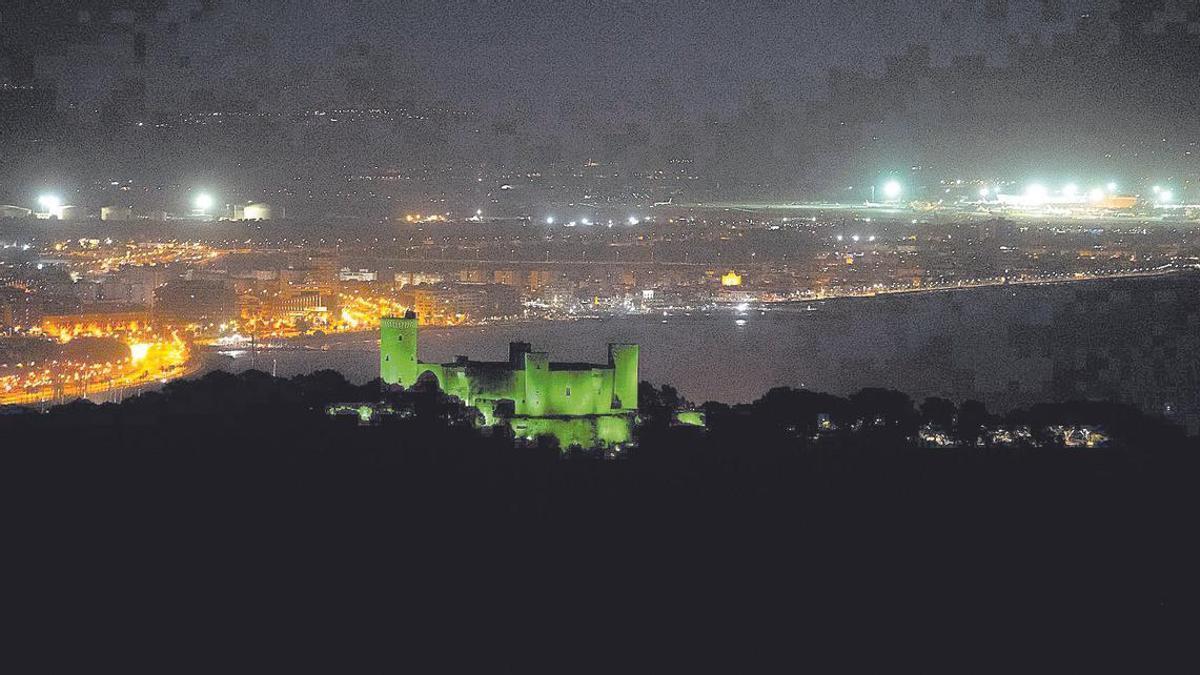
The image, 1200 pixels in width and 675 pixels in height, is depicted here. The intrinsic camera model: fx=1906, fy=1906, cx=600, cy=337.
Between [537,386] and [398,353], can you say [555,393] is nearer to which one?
[537,386]

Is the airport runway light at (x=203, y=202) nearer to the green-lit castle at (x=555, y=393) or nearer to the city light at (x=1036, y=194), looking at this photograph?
the city light at (x=1036, y=194)

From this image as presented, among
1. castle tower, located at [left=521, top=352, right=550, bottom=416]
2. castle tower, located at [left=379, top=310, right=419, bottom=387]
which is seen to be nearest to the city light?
castle tower, located at [left=379, top=310, right=419, bottom=387]

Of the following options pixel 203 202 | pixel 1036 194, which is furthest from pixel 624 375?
pixel 203 202

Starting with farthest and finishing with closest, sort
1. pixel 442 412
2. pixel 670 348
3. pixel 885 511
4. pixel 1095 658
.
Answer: pixel 670 348
pixel 442 412
pixel 885 511
pixel 1095 658

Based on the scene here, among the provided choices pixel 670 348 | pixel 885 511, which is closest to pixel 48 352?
pixel 670 348

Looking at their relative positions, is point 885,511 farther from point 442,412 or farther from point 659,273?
point 659,273

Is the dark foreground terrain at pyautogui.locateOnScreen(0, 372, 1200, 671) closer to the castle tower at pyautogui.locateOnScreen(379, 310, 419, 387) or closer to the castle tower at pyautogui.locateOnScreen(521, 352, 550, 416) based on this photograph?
the castle tower at pyautogui.locateOnScreen(379, 310, 419, 387)
